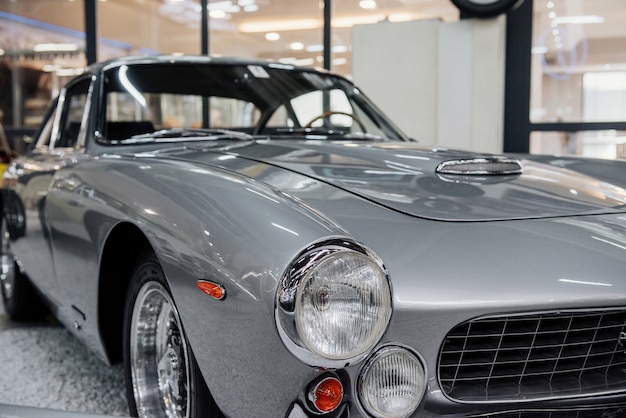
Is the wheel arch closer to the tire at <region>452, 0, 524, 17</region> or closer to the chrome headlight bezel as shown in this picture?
the chrome headlight bezel

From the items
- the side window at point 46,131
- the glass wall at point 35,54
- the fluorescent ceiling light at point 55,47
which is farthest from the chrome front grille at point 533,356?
the fluorescent ceiling light at point 55,47

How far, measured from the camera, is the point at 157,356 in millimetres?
1788

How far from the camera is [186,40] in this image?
723 cm

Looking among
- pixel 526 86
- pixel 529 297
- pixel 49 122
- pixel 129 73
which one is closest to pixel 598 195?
pixel 529 297

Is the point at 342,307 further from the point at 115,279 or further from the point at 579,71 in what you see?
the point at 579,71

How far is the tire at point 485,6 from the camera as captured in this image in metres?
5.51

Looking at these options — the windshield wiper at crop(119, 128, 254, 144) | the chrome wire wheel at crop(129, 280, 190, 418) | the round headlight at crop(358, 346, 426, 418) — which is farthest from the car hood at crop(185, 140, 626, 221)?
the chrome wire wheel at crop(129, 280, 190, 418)

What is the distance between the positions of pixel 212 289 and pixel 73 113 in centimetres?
188

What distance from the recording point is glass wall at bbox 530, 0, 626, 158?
234 inches

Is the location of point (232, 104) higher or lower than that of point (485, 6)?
lower

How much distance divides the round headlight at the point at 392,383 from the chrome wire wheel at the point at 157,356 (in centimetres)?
52

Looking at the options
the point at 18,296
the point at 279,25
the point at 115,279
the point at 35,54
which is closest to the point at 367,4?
the point at 279,25

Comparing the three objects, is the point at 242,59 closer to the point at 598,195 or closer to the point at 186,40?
the point at 598,195

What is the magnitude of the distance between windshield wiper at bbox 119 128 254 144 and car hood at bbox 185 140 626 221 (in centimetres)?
24
